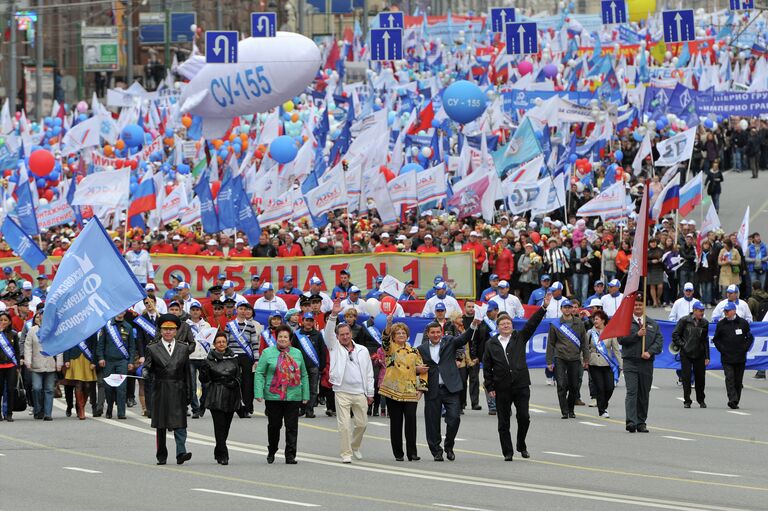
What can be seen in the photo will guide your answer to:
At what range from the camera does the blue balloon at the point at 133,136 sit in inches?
1847

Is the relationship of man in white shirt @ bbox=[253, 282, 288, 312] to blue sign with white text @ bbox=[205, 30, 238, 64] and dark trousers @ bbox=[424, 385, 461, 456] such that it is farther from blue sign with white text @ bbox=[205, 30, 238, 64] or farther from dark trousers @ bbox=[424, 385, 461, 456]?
blue sign with white text @ bbox=[205, 30, 238, 64]

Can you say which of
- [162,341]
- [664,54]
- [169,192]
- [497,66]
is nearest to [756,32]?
[664,54]

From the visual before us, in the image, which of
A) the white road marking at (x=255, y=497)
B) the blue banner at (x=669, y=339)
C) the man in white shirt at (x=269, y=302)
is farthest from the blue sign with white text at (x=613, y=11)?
the white road marking at (x=255, y=497)

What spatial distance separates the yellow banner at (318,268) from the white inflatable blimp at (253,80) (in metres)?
11.7

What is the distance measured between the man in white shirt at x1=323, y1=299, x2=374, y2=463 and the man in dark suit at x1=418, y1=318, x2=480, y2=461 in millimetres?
634

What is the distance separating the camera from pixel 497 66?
60562 millimetres

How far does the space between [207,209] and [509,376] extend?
1555cm

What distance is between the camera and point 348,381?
17.6 meters

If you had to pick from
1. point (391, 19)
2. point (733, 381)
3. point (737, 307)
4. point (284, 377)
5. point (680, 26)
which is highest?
point (391, 19)

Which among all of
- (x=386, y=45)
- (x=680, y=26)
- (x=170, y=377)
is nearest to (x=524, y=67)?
(x=386, y=45)

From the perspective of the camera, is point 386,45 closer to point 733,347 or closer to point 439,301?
point 439,301

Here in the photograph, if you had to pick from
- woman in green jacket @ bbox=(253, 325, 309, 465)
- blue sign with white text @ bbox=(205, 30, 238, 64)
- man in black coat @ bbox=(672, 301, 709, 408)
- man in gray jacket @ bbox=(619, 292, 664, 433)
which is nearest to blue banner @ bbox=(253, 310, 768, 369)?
man in black coat @ bbox=(672, 301, 709, 408)

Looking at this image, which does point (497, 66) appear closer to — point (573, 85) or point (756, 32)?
point (573, 85)

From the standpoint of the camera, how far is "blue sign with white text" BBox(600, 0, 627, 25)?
2245 inches
